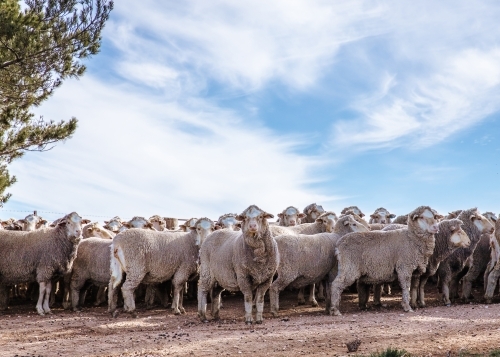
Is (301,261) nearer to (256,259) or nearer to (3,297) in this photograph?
(256,259)

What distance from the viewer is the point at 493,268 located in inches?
608

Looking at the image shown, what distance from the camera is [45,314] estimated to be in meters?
15.0

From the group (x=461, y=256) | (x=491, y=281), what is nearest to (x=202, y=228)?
(x=461, y=256)

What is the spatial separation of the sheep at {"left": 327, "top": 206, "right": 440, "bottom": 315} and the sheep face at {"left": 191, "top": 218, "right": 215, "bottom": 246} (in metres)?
3.57

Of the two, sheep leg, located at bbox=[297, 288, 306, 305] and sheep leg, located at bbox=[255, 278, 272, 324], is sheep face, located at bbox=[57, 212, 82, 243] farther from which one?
sheep leg, located at bbox=[297, 288, 306, 305]

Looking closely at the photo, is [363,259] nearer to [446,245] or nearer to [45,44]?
[446,245]

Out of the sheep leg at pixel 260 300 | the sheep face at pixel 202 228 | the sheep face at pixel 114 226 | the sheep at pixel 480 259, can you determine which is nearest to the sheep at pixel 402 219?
the sheep at pixel 480 259

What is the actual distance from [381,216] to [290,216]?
3854mm

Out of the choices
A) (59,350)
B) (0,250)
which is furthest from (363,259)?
(0,250)

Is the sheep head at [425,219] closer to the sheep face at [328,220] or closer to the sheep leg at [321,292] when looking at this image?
the sheep face at [328,220]

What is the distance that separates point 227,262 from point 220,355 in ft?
11.9

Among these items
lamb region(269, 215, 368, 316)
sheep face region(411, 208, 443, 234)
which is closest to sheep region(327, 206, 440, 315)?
sheep face region(411, 208, 443, 234)

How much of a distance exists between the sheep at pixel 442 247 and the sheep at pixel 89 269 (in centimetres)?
782

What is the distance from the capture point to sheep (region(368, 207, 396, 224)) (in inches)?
813
